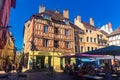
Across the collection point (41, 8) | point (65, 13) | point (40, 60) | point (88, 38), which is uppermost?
point (41, 8)

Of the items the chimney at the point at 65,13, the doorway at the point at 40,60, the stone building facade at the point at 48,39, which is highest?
the chimney at the point at 65,13

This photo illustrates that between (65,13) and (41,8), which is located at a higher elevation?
(41,8)

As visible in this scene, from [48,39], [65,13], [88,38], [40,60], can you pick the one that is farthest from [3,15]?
[88,38]

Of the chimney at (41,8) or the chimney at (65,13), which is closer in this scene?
the chimney at (41,8)

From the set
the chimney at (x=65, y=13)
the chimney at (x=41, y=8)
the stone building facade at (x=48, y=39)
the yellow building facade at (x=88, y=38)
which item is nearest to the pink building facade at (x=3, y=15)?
the stone building facade at (x=48, y=39)

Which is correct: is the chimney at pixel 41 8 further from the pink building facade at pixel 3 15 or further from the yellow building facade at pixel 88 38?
the pink building facade at pixel 3 15

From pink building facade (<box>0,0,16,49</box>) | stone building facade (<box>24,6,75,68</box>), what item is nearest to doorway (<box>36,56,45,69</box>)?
stone building facade (<box>24,6,75,68</box>)

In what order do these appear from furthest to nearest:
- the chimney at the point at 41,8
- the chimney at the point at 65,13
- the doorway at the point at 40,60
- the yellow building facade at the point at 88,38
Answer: the yellow building facade at the point at 88,38, the chimney at the point at 65,13, the chimney at the point at 41,8, the doorway at the point at 40,60

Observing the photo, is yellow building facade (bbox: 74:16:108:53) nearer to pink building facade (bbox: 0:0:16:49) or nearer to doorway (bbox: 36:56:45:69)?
doorway (bbox: 36:56:45:69)

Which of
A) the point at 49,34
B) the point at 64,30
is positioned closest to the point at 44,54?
the point at 49,34

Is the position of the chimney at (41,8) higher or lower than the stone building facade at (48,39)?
higher

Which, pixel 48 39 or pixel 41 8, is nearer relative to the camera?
pixel 48 39

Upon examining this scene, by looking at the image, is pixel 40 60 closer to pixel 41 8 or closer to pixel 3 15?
pixel 41 8

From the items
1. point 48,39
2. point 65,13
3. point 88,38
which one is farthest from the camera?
point 88,38
